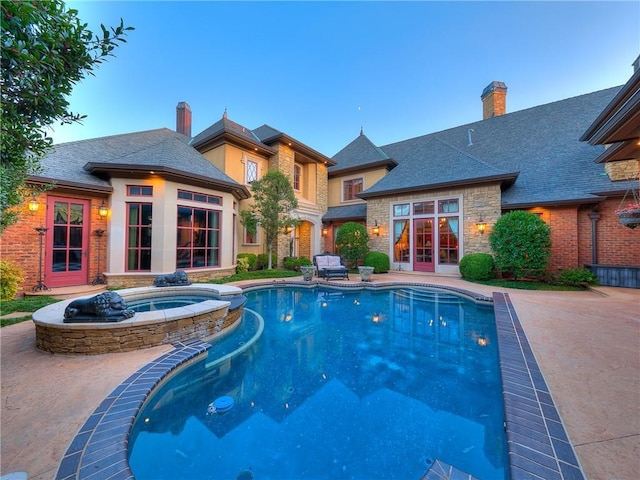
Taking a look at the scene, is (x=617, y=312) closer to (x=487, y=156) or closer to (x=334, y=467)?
(x=334, y=467)

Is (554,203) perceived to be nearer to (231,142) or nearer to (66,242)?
(231,142)

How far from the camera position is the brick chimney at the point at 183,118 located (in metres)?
15.1

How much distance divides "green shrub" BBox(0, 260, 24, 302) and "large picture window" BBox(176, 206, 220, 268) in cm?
372

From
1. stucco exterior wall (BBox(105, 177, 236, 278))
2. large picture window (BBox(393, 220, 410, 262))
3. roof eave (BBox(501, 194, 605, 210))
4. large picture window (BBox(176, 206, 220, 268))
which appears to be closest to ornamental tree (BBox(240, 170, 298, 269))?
large picture window (BBox(176, 206, 220, 268))

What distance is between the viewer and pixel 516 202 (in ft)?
32.7

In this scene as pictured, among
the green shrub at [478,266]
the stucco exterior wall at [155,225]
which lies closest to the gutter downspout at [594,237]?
the green shrub at [478,266]

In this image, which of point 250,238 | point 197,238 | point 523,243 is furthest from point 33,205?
point 523,243

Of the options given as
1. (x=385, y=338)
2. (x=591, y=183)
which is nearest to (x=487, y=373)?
(x=385, y=338)

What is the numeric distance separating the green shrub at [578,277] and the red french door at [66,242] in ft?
53.7

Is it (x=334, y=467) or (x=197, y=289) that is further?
(x=197, y=289)

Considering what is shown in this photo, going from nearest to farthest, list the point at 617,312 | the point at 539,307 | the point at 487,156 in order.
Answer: the point at 617,312
the point at 539,307
the point at 487,156

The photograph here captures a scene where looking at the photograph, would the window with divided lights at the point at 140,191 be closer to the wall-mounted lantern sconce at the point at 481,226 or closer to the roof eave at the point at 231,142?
the roof eave at the point at 231,142

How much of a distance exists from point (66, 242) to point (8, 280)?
1.95 metres

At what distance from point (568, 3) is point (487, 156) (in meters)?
5.89
